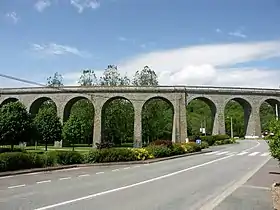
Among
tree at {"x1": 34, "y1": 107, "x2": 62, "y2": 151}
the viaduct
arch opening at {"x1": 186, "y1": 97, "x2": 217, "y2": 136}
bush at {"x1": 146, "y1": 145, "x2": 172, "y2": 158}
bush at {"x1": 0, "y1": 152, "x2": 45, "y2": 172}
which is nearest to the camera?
bush at {"x1": 0, "y1": 152, "x2": 45, "y2": 172}

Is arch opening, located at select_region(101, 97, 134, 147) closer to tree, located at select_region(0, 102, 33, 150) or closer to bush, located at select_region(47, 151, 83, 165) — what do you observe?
tree, located at select_region(0, 102, 33, 150)

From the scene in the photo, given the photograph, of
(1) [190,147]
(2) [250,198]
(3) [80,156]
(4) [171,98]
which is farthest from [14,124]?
(4) [171,98]

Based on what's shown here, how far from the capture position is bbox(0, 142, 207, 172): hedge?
17.7 metres

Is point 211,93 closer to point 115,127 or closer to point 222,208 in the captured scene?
point 115,127

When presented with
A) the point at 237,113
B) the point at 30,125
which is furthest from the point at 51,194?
the point at 237,113

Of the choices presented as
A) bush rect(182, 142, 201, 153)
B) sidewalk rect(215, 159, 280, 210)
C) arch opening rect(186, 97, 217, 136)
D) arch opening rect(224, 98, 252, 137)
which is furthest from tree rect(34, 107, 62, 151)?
arch opening rect(224, 98, 252, 137)

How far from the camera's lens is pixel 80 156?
22266mm

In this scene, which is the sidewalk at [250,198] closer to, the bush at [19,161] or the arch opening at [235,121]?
the bush at [19,161]

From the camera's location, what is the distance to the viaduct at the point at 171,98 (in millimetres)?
63125

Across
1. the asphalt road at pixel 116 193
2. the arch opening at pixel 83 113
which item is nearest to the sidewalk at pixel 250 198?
the asphalt road at pixel 116 193

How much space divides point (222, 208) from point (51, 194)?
192 inches

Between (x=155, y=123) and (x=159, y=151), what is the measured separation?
4076 cm

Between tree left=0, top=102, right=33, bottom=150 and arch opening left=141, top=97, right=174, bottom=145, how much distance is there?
32351 millimetres

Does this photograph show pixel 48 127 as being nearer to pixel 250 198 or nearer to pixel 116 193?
pixel 116 193
